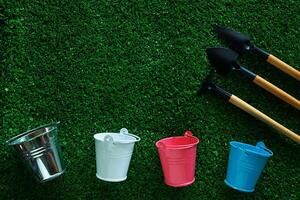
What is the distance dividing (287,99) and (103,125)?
754 millimetres

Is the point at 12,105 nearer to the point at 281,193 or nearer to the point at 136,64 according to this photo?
the point at 136,64

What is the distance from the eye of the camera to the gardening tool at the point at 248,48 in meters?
1.98

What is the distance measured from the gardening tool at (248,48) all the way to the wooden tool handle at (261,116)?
7.9 inches

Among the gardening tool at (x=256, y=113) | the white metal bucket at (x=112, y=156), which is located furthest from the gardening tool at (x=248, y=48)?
the white metal bucket at (x=112, y=156)

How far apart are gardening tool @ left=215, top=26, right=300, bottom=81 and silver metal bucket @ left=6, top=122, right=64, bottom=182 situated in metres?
0.78

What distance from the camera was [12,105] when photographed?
76.3 inches

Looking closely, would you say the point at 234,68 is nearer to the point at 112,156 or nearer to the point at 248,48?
the point at 248,48

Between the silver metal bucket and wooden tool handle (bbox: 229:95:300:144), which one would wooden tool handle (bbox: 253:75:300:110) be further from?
the silver metal bucket

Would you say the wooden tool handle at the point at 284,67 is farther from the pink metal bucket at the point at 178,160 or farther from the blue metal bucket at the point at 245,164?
the pink metal bucket at the point at 178,160

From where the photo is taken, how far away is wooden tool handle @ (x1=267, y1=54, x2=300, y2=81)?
1.97 m

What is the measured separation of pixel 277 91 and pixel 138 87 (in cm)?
56

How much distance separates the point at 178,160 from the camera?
1.87 meters

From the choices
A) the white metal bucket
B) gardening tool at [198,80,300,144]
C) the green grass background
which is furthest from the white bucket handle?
gardening tool at [198,80,300,144]

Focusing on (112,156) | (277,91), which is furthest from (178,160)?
(277,91)
